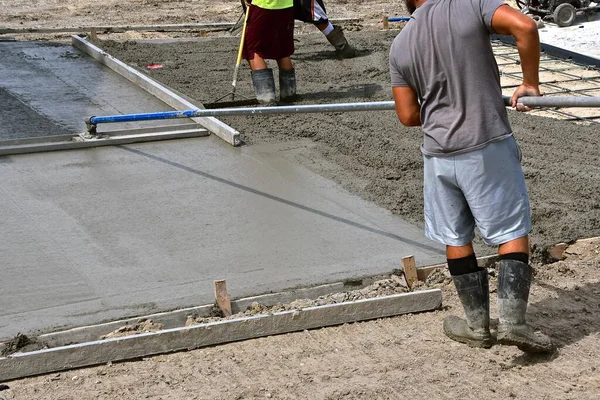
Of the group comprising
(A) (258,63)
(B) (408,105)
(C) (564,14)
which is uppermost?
(B) (408,105)

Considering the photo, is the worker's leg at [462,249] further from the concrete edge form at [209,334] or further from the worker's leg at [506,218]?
the concrete edge form at [209,334]

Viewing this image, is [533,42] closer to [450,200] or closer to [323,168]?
[450,200]

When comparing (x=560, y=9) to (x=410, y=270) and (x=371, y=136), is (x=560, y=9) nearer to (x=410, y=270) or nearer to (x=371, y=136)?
(x=371, y=136)

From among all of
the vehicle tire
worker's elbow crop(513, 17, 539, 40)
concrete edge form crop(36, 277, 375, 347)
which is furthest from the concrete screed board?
the vehicle tire

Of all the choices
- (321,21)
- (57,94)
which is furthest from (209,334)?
(321,21)

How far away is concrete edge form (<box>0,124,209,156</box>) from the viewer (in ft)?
23.1

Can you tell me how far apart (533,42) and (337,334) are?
1622 mm

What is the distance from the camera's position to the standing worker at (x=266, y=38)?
27.6 ft

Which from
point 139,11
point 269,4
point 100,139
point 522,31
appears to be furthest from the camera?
point 139,11

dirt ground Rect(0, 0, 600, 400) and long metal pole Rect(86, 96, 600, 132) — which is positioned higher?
long metal pole Rect(86, 96, 600, 132)

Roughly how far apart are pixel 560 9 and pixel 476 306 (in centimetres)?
957

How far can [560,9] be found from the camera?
41.6ft

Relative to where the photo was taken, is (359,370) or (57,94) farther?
(57,94)

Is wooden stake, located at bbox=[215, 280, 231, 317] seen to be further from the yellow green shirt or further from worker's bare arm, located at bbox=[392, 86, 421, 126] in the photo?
the yellow green shirt
